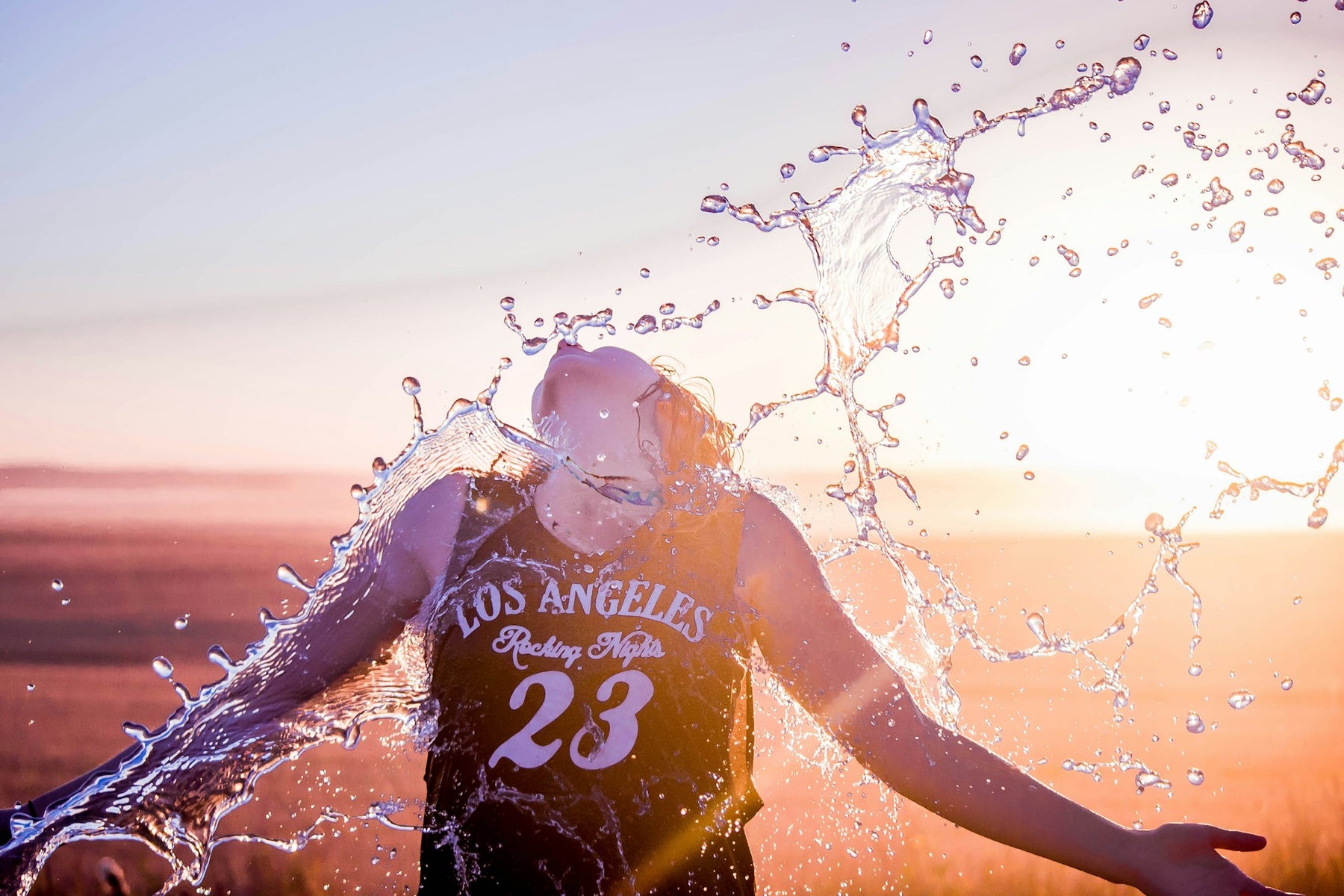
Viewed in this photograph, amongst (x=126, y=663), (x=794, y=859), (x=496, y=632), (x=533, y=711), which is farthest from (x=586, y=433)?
(x=126, y=663)

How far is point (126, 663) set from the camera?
951 cm

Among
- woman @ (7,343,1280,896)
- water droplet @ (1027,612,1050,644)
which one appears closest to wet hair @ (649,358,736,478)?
woman @ (7,343,1280,896)

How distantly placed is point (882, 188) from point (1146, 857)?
7.02ft

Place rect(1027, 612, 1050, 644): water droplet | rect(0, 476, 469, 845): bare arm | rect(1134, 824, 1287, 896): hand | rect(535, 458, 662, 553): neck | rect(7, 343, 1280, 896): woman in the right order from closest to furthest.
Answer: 1. rect(1134, 824, 1287, 896): hand
2. rect(7, 343, 1280, 896): woman
3. rect(0, 476, 469, 845): bare arm
4. rect(535, 458, 662, 553): neck
5. rect(1027, 612, 1050, 644): water droplet

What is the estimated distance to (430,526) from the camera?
2.33m

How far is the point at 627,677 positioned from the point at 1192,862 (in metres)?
1.29

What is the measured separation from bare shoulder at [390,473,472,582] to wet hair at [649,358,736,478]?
58 centimetres

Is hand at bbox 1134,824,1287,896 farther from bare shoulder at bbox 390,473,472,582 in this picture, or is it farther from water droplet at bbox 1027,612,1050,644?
bare shoulder at bbox 390,473,472,582

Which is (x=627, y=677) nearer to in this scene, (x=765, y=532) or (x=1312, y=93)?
(x=765, y=532)

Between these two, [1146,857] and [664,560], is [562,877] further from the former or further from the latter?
[1146,857]

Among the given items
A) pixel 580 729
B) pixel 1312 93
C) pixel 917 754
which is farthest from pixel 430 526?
pixel 1312 93

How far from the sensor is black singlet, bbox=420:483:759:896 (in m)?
2.01

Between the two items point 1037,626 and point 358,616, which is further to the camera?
point 1037,626

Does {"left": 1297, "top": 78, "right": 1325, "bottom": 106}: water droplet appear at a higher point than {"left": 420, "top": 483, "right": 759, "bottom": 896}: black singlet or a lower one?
higher
